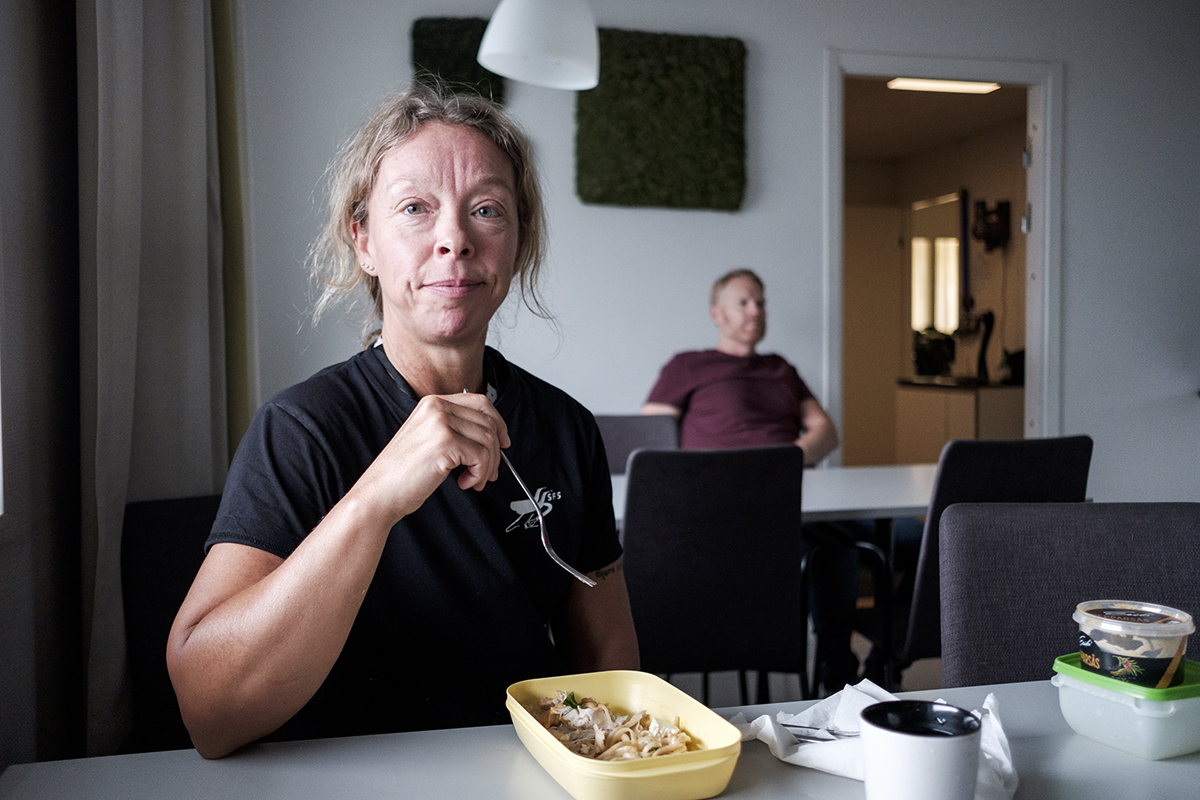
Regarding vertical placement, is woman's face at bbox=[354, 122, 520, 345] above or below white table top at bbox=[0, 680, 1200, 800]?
above

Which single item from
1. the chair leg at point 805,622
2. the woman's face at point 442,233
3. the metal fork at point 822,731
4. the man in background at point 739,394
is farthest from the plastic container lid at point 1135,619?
the man in background at point 739,394

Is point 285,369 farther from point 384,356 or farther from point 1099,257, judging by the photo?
point 1099,257

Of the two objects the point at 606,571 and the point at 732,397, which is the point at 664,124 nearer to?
the point at 732,397

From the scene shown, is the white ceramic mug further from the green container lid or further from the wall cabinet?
the wall cabinet

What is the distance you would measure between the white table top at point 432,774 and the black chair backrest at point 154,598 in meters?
0.67

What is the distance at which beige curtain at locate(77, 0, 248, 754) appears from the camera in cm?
151

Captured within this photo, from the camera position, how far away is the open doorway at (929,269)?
6.04 m

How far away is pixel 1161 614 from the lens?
0.92 m

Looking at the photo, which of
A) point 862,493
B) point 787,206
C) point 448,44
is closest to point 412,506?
point 862,493

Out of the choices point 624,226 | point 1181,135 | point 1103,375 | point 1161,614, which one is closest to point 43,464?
point 1161,614

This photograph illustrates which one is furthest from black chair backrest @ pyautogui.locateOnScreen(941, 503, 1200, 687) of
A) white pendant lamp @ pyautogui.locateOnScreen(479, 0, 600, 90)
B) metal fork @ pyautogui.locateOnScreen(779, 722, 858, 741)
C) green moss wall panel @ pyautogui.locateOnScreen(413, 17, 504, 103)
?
green moss wall panel @ pyautogui.locateOnScreen(413, 17, 504, 103)

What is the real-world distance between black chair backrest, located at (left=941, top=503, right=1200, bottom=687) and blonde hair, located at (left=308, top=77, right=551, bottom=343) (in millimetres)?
716

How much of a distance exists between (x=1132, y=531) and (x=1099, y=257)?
142 inches

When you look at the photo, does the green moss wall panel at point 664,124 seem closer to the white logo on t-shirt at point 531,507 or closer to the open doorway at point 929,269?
the open doorway at point 929,269
